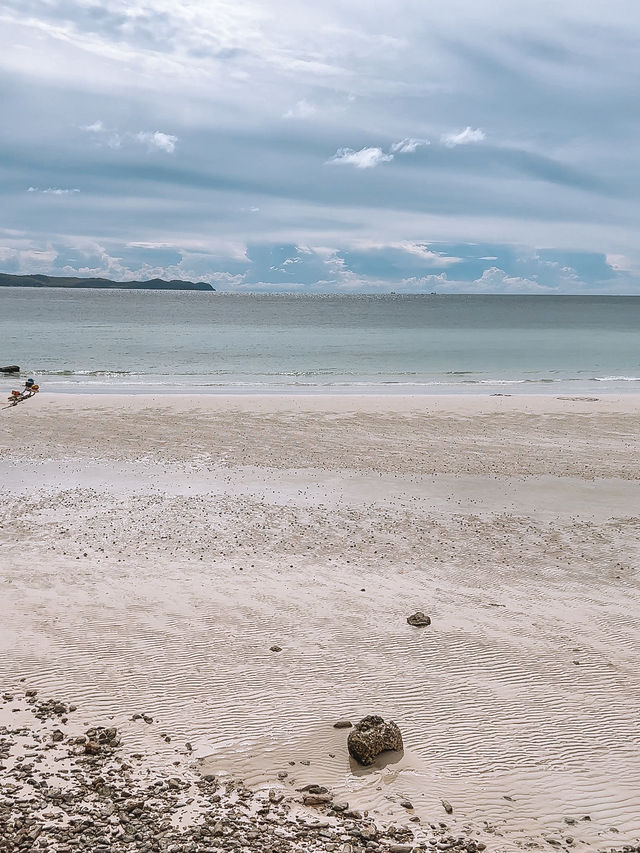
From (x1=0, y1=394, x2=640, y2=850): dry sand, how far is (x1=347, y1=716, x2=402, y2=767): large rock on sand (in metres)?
0.12

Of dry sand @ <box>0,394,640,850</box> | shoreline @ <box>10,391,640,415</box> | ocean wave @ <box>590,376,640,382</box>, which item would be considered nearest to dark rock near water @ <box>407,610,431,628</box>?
dry sand @ <box>0,394,640,850</box>

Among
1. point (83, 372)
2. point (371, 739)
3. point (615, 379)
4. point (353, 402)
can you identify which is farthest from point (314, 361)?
point (371, 739)

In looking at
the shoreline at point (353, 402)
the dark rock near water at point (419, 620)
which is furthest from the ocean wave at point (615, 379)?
the dark rock near water at point (419, 620)

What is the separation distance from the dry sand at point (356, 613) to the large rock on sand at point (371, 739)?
0.12 metres

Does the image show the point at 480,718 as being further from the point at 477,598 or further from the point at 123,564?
the point at 123,564

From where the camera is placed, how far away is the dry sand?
17.9ft

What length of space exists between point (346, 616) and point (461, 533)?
11.2 feet

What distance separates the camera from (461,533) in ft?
35.4

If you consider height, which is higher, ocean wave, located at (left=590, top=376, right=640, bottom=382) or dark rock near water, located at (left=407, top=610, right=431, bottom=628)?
ocean wave, located at (left=590, top=376, right=640, bottom=382)

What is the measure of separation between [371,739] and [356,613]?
2.62 m

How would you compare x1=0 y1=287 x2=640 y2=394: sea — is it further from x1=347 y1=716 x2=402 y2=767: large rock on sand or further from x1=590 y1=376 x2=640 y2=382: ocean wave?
x1=347 y1=716 x2=402 y2=767: large rock on sand

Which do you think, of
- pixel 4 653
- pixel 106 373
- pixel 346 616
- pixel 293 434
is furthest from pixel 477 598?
pixel 106 373

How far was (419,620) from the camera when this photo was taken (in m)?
7.78

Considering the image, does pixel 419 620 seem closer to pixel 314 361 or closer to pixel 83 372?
pixel 83 372
